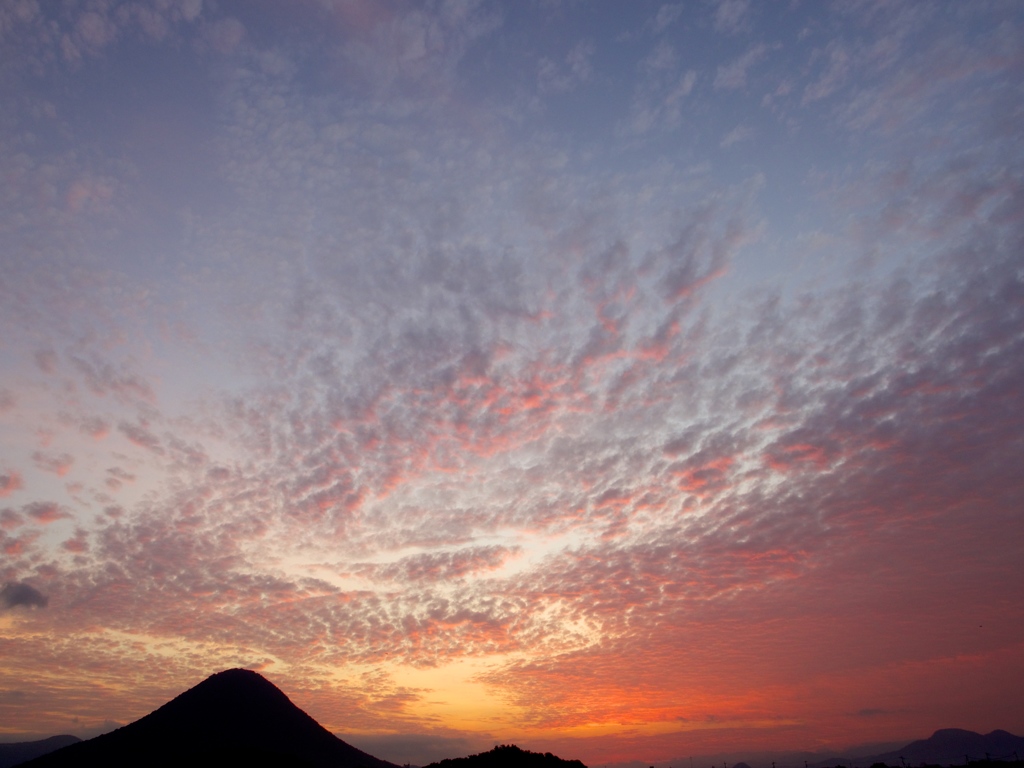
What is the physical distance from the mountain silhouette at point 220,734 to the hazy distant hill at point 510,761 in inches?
1511

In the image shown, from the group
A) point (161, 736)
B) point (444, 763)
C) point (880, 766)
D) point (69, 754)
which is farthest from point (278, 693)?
point (880, 766)

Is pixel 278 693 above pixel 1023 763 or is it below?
above

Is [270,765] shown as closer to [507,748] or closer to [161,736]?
[507,748]

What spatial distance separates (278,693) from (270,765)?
67.0m

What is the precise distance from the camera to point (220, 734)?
119m

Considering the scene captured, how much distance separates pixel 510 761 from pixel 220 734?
7624cm

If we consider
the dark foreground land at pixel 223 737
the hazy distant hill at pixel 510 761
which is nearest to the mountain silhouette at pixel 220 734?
the dark foreground land at pixel 223 737

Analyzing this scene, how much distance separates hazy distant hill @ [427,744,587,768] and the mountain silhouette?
38.4m

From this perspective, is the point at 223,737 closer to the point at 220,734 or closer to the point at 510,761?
the point at 220,734

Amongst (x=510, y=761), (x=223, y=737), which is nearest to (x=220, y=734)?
(x=223, y=737)

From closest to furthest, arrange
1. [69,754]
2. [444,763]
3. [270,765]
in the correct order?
[444,763], [270,765], [69,754]

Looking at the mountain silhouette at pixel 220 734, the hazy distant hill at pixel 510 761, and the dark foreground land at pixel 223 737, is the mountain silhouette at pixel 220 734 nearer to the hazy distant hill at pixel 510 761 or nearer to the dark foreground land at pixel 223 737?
the dark foreground land at pixel 223 737

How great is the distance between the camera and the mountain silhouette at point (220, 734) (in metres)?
111

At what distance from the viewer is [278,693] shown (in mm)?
142375
